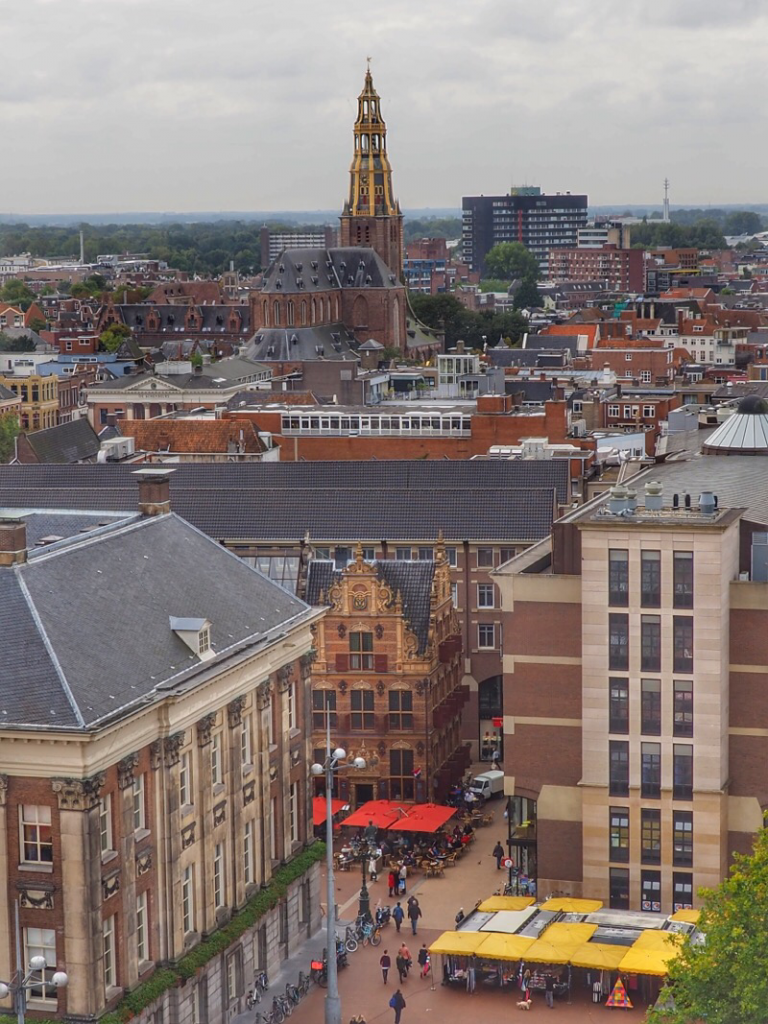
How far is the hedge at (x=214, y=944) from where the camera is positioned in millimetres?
66125

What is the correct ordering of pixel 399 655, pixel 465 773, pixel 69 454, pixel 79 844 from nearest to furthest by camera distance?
pixel 79 844, pixel 399 655, pixel 465 773, pixel 69 454

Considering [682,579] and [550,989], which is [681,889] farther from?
[682,579]

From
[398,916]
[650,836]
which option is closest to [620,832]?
[650,836]

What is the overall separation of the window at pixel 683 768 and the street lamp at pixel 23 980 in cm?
3027

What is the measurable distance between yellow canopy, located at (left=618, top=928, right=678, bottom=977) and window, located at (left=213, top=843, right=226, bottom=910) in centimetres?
1511

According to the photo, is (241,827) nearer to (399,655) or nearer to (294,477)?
(399,655)

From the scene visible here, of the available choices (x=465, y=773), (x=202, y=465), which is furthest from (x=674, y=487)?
(x=202, y=465)

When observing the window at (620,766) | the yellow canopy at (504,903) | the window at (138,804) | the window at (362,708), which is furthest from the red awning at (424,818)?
the window at (138,804)

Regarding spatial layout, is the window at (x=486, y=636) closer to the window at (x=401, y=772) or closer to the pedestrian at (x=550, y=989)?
the window at (x=401, y=772)

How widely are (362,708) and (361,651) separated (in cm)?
306

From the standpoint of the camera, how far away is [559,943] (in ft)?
257

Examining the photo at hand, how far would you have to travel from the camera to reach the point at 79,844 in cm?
6388

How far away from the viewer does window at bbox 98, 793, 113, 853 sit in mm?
65250

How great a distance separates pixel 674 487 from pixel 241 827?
1193 inches
